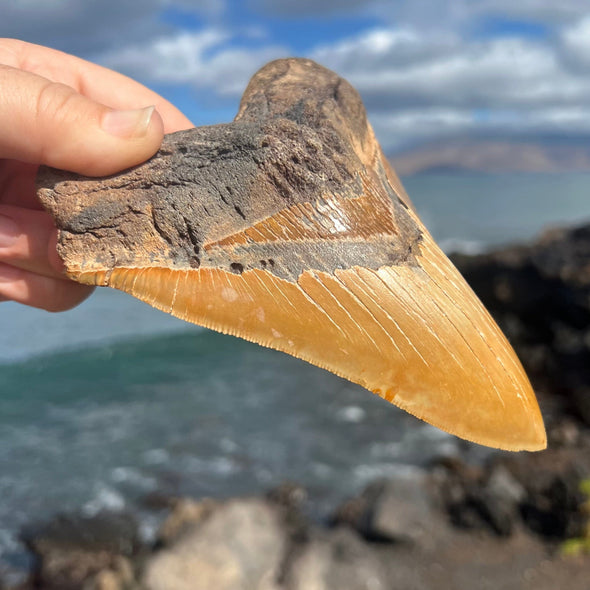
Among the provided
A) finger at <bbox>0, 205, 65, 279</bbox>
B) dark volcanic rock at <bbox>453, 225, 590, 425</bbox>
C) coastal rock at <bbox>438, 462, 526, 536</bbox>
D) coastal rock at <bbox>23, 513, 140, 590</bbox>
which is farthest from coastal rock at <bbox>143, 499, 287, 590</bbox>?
dark volcanic rock at <bbox>453, 225, 590, 425</bbox>

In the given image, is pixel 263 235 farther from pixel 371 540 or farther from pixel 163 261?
pixel 371 540

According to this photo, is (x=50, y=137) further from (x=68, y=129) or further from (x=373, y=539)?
(x=373, y=539)

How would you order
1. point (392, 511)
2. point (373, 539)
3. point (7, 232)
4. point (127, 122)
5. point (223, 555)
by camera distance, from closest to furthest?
point (127, 122) → point (7, 232) → point (223, 555) → point (373, 539) → point (392, 511)

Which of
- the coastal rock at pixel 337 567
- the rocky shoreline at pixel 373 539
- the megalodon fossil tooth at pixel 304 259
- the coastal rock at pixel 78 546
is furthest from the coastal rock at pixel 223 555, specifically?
the megalodon fossil tooth at pixel 304 259

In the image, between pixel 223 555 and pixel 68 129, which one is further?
pixel 223 555

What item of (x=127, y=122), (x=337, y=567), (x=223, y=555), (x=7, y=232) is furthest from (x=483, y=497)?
(x=127, y=122)

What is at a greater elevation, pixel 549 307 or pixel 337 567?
pixel 549 307
